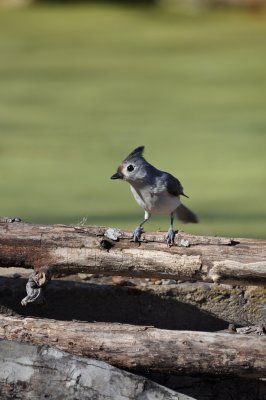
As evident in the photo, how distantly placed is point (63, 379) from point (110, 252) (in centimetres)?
40

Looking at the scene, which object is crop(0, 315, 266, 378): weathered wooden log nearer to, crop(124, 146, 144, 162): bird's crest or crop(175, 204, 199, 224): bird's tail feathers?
crop(124, 146, 144, 162): bird's crest

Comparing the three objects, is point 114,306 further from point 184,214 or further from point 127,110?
point 127,110

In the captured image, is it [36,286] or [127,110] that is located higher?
[127,110]

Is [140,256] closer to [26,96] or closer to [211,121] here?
[211,121]

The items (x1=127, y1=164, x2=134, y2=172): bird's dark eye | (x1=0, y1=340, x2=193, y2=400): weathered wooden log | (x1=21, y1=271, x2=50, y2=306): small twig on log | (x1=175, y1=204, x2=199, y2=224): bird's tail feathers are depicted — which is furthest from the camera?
(x1=175, y1=204, x2=199, y2=224): bird's tail feathers

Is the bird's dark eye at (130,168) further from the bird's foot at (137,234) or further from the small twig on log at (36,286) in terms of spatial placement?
the small twig on log at (36,286)

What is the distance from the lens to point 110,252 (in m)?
2.85

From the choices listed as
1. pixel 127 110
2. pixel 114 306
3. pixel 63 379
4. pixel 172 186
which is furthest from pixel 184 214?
pixel 127 110

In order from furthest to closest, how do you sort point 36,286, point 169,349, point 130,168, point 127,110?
point 127,110 < point 130,168 < point 36,286 < point 169,349

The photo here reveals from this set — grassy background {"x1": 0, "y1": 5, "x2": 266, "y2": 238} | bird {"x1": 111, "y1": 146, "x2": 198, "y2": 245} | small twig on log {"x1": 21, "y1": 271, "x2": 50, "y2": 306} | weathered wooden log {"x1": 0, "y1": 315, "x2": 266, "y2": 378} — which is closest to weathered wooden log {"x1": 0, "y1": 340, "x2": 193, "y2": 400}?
weathered wooden log {"x1": 0, "y1": 315, "x2": 266, "y2": 378}

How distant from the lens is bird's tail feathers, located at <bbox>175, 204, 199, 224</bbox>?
369cm

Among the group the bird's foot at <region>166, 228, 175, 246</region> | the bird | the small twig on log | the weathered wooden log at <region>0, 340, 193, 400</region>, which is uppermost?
the bird

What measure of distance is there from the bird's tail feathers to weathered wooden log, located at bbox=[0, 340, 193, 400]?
115 cm

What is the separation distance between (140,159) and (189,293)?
42 cm
